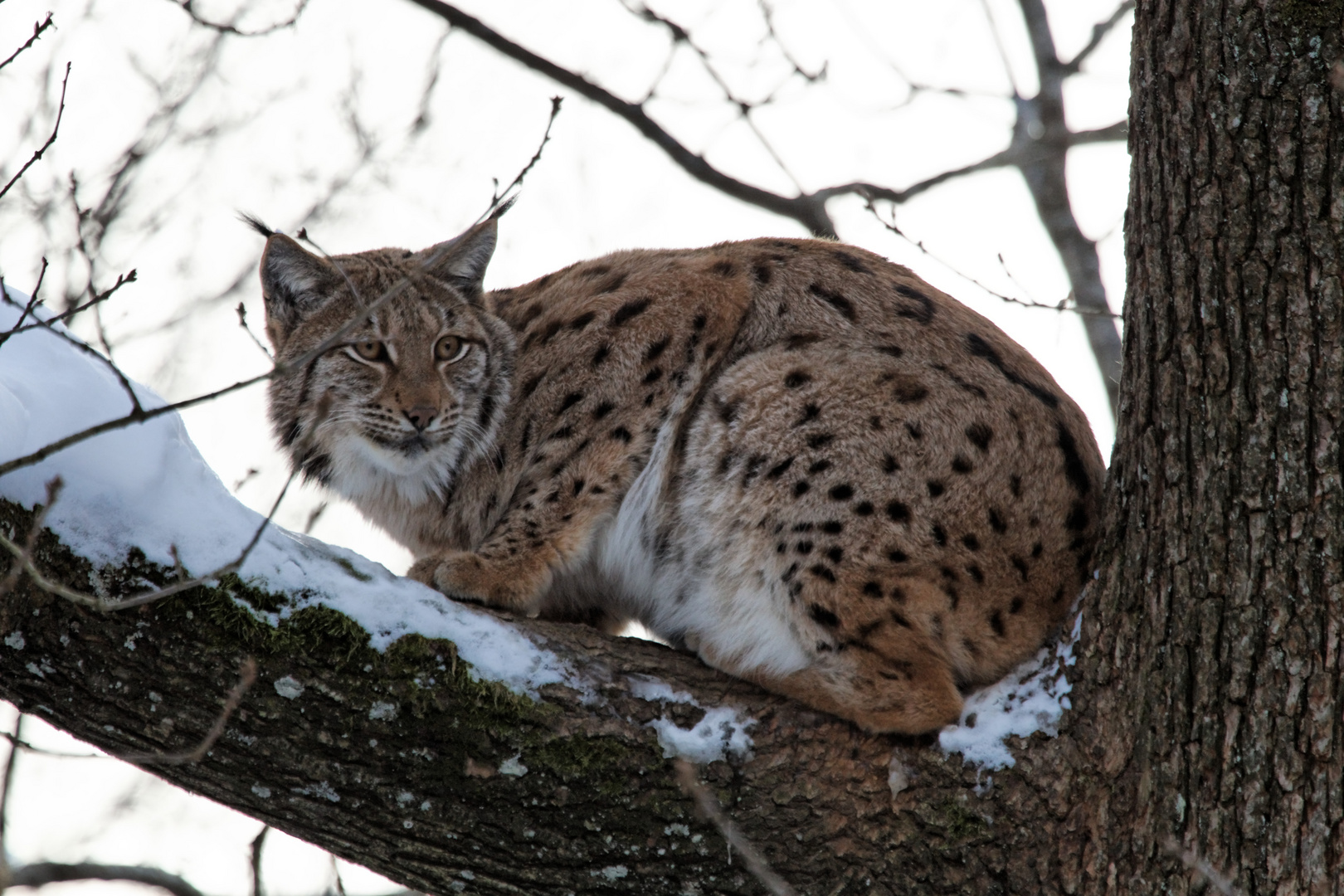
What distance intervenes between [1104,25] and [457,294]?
4.64 metres

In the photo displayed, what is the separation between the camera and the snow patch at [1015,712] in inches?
134

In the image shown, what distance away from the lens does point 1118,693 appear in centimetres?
329

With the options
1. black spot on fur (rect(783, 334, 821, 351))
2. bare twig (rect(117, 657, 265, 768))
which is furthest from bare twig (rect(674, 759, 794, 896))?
black spot on fur (rect(783, 334, 821, 351))

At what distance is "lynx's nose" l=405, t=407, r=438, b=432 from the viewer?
471cm

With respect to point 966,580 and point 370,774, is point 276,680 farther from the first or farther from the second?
point 966,580

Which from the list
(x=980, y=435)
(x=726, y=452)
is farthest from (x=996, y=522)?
(x=726, y=452)

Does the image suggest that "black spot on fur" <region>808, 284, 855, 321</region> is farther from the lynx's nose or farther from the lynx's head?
the lynx's nose

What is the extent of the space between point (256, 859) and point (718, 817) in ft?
6.31

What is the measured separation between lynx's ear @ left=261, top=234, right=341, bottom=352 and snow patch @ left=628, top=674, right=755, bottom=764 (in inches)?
88.2

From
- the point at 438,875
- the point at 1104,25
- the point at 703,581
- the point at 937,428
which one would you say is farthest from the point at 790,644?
the point at 1104,25

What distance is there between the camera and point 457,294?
5.09m

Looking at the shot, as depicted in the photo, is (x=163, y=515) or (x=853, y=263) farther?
(x=853, y=263)

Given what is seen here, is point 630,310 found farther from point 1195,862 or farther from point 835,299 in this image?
point 1195,862

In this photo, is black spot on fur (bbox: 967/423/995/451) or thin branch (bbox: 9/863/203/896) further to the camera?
thin branch (bbox: 9/863/203/896)
